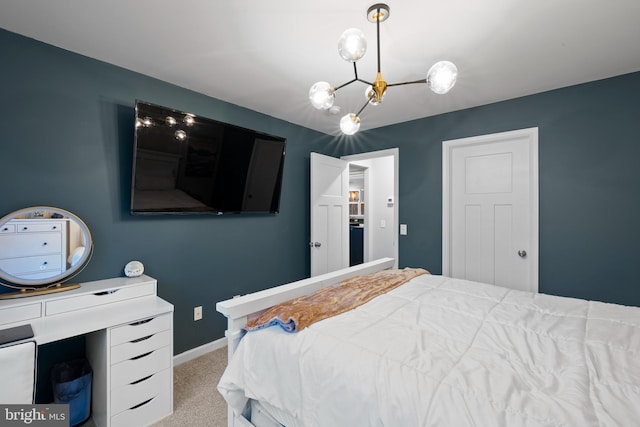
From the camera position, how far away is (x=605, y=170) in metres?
2.37

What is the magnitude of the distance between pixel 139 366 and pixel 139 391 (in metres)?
0.15

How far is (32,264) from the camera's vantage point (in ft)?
5.90

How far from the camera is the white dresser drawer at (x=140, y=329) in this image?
5.54 ft

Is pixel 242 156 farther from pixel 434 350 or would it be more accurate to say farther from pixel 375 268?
pixel 434 350

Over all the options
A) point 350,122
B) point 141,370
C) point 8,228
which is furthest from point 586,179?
point 8,228

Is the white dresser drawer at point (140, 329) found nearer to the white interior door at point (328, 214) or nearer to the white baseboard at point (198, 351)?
the white baseboard at point (198, 351)

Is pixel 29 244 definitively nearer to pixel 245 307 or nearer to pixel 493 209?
pixel 245 307

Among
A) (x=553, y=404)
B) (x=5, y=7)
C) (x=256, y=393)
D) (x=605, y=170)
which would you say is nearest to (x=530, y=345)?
(x=553, y=404)

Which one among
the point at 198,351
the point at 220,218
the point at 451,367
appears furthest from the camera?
the point at 220,218

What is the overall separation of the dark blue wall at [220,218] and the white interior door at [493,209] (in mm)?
89

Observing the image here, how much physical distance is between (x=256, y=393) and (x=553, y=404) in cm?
112

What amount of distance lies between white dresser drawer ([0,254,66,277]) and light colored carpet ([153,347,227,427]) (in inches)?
47.2

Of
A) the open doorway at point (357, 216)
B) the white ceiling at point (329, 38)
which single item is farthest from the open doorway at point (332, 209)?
the open doorway at point (357, 216)

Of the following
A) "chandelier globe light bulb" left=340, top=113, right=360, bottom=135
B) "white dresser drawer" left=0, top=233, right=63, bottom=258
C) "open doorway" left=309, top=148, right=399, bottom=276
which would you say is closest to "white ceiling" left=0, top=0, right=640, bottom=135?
"chandelier globe light bulb" left=340, top=113, right=360, bottom=135
